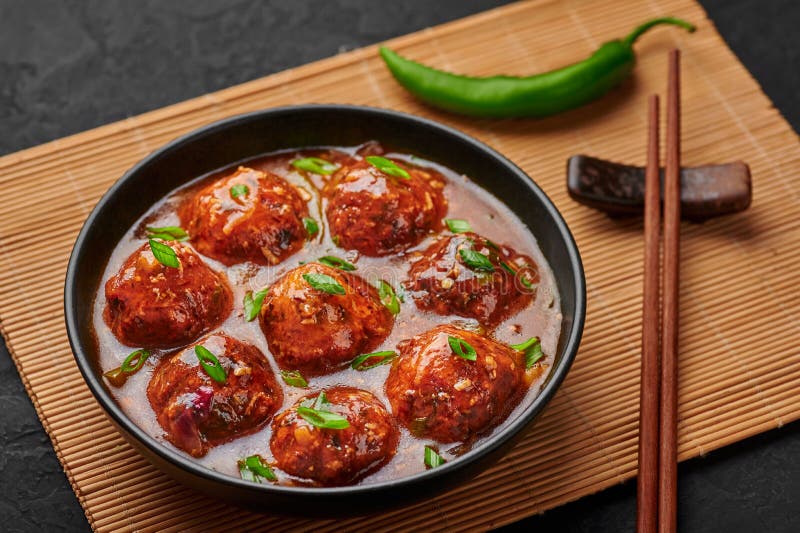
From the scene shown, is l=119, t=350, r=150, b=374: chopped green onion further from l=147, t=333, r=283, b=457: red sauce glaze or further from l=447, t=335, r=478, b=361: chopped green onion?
l=447, t=335, r=478, b=361: chopped green onion

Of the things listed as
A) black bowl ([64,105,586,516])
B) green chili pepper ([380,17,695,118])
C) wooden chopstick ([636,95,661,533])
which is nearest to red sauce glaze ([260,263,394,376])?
black bowl ([64,105,586,516])

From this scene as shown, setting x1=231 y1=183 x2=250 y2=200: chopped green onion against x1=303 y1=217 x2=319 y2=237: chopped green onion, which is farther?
x1=303 y1=217 x2=319 y2=237: chopped green onion

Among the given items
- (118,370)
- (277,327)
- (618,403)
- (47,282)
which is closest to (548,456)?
(618,403)

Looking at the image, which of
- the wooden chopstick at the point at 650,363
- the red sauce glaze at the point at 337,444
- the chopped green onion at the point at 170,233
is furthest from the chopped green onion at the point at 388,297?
the wooden chopstick at the point at 650,363

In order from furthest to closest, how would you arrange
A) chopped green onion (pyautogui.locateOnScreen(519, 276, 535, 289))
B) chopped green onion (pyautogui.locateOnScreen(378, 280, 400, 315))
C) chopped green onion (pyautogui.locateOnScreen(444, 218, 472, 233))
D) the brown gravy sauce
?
chopped green onion (pyautogui.locateOnScreen(444, 218, 472, 233)), chopped green onion (pyautogui.locateOnScreen(519, 276, 535, 289)), chopped green onion (pyautogui.locateOnScreen(378, 280, 400, 315)), the brown gravy sauce

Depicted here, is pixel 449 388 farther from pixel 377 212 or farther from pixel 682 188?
pixel 682 188

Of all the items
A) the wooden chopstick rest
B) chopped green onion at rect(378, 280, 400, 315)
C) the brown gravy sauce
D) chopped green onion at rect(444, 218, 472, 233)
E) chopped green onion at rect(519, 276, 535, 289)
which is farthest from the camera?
the wooden chopstick rest

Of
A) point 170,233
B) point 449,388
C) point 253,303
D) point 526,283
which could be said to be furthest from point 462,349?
point 170,233
